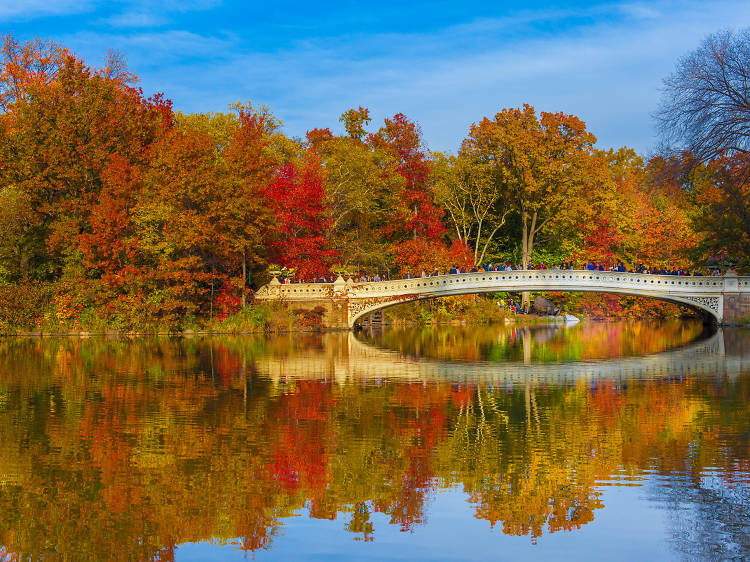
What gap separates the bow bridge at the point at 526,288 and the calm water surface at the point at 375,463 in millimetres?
18919

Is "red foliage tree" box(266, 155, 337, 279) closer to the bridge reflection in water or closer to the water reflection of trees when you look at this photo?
the water reflection of trees

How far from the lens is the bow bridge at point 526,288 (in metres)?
41.8

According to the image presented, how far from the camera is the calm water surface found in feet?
27.8

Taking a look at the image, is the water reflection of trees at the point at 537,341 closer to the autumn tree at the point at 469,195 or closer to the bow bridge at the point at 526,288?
the bow bridge at the point at 526,288

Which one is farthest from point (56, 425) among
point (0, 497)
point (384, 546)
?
point (384, 546)

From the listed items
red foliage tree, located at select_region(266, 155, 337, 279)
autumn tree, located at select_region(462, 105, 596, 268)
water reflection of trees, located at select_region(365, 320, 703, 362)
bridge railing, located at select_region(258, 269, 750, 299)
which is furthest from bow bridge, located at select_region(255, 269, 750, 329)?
autumn tree, located at select_region(462, 105, 596, 268)

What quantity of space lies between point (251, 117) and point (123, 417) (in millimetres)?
42673

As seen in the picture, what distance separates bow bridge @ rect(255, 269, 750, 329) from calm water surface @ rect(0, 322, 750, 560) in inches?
745

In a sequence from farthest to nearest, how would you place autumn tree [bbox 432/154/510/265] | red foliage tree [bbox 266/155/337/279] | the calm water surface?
autumn tree [bbox 432/154/510/265] → red foliage tree [bbox 266/155/337/279] → the calm water surface

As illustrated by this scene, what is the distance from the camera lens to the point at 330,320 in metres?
42.2

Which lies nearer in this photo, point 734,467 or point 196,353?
point 734,467

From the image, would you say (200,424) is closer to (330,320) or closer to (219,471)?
(219,471)

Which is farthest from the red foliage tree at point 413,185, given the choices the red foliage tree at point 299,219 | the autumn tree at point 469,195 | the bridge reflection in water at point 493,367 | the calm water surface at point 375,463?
the calm water surface at point 375,463

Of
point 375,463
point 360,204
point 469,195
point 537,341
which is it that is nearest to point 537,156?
point 469,195
